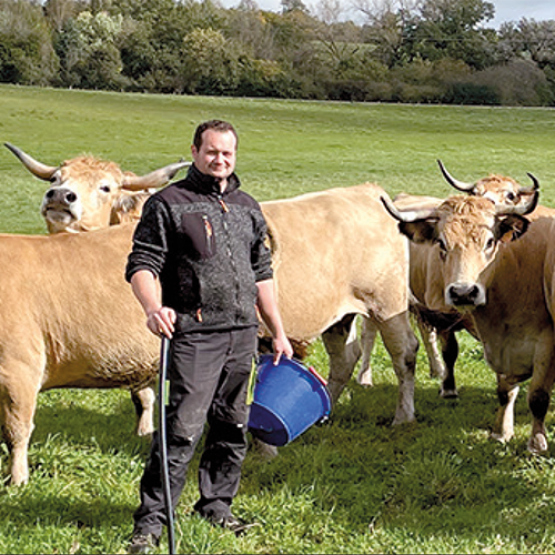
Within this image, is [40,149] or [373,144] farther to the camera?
[373,144]

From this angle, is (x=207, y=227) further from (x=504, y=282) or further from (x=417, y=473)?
(x=504, y=282)

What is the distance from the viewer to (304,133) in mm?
45656

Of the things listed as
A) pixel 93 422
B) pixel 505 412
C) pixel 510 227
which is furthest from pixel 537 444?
pixel 93 422

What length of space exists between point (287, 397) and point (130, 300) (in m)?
1.20

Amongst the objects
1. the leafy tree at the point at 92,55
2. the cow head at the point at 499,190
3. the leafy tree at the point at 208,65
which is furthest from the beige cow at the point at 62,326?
the leafy tree at the point at 208,65

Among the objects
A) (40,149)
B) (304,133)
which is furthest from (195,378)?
(304,133)

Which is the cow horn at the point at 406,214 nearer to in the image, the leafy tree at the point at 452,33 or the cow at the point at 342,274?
the cow at the point at 342,274

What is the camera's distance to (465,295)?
5934 millimetres

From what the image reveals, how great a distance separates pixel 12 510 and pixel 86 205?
115 inches

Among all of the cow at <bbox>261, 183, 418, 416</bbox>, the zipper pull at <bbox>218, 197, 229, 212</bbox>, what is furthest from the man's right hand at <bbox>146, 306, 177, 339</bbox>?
the cow at <bbox>261, 183, 418, 416</bbox>

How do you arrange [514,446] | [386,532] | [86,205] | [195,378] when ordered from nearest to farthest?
[195,378] → [386,532] → [514,446] → [86,205]

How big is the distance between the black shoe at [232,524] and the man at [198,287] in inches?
12.0

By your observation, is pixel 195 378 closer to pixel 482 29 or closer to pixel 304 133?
pixel 304 133

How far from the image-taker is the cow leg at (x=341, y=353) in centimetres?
716
